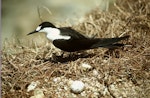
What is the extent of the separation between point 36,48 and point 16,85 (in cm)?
50

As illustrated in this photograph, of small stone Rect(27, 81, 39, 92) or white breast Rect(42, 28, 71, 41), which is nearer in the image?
small stone Rect(27, 81, 39, 92)

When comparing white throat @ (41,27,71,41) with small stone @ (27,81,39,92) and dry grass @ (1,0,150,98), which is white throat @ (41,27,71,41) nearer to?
dry grass @ (1,0,150,98)

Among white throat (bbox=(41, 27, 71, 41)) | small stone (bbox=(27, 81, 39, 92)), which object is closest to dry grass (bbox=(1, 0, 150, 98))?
small stone (bbox=(27, 81, 39, 92))

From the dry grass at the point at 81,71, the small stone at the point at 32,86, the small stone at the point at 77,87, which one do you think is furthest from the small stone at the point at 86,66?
the small stone at the point at 32,86

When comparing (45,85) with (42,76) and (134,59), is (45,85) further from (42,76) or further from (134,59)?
(134,59)

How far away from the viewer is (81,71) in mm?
4215

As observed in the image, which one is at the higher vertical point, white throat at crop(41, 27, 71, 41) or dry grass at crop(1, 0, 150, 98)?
white throat at crop(41, 27, 71, 41)

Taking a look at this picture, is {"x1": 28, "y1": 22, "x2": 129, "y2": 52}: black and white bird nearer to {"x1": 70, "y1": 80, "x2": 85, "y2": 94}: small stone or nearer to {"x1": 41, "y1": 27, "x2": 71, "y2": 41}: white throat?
{"x1": 41, "y1": 27, "x2": 71, "y2": 41}: white throat

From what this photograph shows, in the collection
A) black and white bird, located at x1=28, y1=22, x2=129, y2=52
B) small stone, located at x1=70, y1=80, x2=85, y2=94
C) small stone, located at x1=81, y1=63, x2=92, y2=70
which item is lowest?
small stone, located at x1=70, y1=80, x2=85, y2=94

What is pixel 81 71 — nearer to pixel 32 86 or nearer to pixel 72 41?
pixel 72 41

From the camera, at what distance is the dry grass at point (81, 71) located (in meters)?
4.12

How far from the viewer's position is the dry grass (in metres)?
4.12

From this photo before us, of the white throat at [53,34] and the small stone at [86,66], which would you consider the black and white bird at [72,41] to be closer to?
the white throat at [53,34]

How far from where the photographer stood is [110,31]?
4.84 meters
